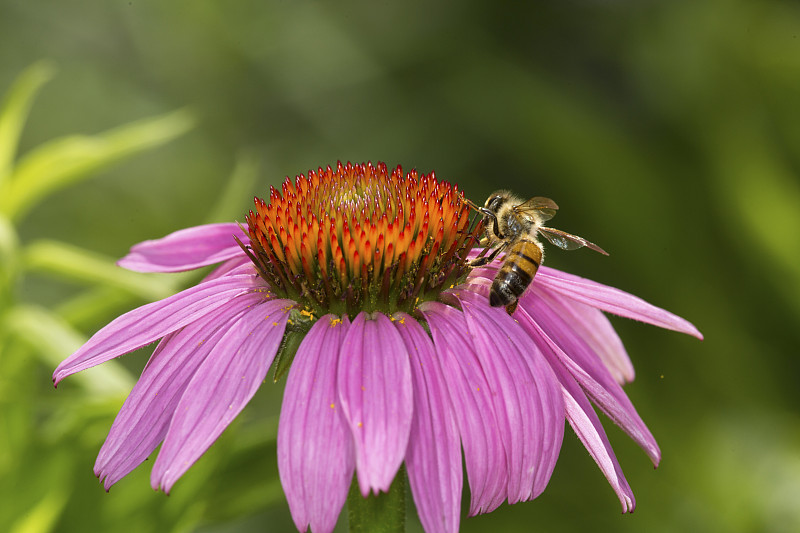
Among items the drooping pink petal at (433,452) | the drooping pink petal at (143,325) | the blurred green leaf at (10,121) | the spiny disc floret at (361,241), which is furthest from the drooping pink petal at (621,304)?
the blurred green leaf at (10,121)

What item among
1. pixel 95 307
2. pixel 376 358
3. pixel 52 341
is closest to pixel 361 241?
pixel 376 358

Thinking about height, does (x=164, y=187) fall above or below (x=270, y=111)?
below

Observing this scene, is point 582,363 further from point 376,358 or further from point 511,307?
point 376,358

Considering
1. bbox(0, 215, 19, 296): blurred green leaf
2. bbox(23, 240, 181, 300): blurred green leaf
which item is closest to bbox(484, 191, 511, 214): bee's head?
bbox(23, 240, 181, 300): blurred green leaf

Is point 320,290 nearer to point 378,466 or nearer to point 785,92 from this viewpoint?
point 378,466

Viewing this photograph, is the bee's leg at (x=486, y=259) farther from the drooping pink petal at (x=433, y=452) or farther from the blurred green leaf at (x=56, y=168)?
the blurred green leaf at (x=56, y=168)

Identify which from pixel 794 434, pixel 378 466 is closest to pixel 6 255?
pixel 378 466

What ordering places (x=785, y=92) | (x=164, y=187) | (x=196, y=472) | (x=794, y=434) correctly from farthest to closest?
(x=164, y=187) < (x=785, y=92) < (x=794, y=434) < (x=196, y=472)
